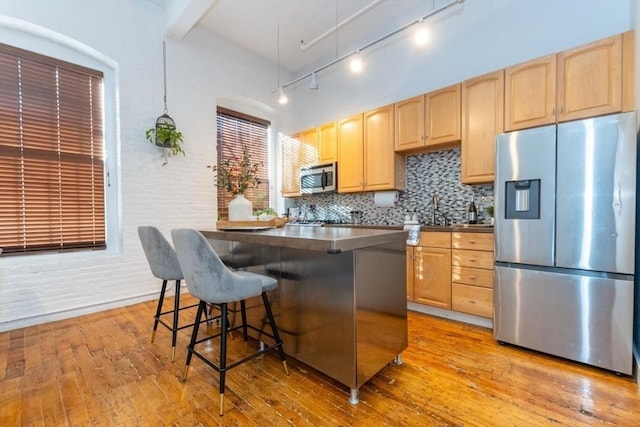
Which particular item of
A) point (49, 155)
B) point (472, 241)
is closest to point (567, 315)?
point (472, 241)

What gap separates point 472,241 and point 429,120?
1458mm

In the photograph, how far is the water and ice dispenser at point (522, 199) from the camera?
7.38 ft

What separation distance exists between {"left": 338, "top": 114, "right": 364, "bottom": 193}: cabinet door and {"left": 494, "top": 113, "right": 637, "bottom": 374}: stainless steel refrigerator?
5.99 feet

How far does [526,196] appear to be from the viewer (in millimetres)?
2295

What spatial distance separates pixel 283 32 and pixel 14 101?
3254 millimetres

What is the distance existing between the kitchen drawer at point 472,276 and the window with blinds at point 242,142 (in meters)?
3.06

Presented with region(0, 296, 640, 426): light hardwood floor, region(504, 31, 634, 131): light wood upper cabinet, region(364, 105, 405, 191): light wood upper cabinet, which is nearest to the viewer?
region(0, 296, 640, 426): light hardwood floor

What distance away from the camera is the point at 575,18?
105 inches

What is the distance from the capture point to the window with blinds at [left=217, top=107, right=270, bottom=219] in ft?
14.9

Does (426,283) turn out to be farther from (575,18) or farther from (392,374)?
(575,18)

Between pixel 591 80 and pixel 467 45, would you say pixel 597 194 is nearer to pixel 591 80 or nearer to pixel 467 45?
pixel 591 80

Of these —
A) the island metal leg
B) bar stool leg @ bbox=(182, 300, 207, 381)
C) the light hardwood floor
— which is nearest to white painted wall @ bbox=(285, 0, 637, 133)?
the light hardwood floor

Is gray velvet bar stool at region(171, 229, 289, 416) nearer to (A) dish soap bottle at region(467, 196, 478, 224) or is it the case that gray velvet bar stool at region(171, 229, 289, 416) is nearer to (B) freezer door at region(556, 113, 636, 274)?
(B) freezer door at region(556, 113, 636, 274)

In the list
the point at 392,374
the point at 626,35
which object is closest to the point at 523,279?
the point at 392,374
